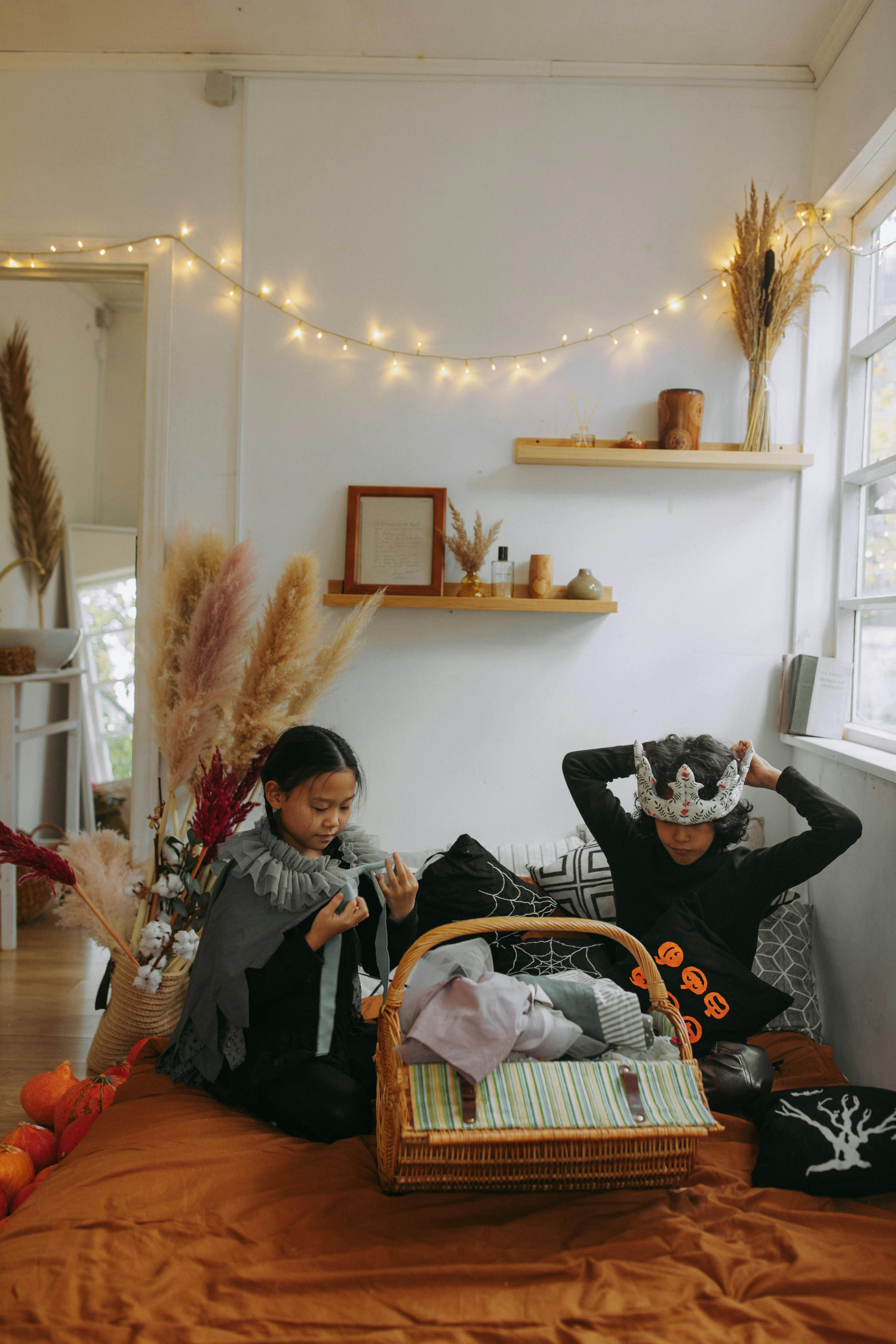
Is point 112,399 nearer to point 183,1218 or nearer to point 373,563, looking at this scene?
point 373,563

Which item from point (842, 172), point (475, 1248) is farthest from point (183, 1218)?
point (842, 172)

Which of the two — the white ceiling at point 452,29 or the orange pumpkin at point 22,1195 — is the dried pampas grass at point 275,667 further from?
the white ceiling at point 452,29

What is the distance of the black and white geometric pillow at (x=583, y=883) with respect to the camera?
210cm

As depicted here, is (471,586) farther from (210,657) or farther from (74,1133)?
(74,1133)

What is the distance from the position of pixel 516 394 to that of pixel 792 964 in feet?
5.60

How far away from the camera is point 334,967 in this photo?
162cm

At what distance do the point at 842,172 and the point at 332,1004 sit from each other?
2.41 metres

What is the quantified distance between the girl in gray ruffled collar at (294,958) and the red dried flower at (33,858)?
53 cm

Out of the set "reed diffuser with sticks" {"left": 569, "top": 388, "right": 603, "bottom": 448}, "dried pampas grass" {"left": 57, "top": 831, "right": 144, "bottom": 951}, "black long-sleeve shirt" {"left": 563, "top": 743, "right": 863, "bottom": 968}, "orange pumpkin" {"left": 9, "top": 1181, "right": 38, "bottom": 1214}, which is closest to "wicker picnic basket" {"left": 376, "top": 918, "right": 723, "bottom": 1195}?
"black long-sleeve shirt" {"left": 563, "top": 743, "right": 863, "bottom": 968}

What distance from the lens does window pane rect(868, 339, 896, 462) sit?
2324 mm

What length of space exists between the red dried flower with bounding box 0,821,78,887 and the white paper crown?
1334mm

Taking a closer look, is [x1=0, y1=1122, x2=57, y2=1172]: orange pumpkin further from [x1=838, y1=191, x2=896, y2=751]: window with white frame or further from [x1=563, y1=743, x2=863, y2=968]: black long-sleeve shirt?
[x1=838, y1=191, x2=896, y2=751]: window with white frame

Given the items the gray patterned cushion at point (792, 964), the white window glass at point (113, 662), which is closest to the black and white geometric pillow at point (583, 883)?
the gray patterned cushion at point (792, 964)

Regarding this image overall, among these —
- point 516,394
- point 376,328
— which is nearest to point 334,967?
point 516,394
